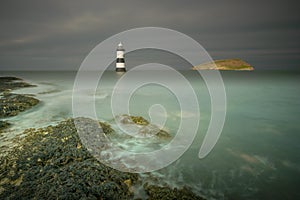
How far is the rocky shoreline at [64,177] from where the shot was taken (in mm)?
4121

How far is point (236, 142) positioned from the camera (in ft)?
25.6

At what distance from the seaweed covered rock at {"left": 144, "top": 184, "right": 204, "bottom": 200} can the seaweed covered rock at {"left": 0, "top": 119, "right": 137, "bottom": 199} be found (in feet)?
1.71

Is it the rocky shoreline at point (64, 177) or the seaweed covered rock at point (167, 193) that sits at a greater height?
the rocky shoreline at point (64, 177)

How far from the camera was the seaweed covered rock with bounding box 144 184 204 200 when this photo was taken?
4.27 meters

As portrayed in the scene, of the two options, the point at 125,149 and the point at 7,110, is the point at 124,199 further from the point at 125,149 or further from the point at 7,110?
the point at 7,110

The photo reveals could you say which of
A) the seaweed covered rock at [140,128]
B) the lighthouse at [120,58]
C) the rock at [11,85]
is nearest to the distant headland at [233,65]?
the lighthouse at [120,58]

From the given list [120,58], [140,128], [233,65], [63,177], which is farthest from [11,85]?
[233,65]

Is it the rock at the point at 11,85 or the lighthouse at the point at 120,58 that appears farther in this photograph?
the lighthouse at the point at 120,58

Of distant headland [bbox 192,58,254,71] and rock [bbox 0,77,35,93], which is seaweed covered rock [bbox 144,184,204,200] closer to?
rock [bbox 0,77,35,93]

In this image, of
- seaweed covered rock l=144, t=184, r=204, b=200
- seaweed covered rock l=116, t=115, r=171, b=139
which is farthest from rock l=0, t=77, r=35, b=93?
seaweed covered rock l=144, t=184, r=204, b=200

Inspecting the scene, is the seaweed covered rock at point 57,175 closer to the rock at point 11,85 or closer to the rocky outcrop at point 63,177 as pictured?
the rocky outcrop at point 63,177

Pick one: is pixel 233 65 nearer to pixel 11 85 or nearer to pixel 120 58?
pixel 120 58

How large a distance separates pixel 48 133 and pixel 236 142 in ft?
26.4

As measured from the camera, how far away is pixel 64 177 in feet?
14.9
